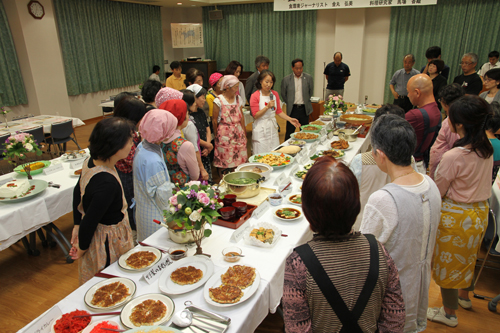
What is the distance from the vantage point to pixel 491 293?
8.04 ft

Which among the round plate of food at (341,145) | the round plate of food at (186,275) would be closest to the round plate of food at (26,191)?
the round plate of food at (186,275)

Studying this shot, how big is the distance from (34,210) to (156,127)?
4.66ft

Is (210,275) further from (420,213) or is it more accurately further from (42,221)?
(42,221)

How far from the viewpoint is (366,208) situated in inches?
52.8

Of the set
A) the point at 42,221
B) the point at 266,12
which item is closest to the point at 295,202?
the point at 42,221

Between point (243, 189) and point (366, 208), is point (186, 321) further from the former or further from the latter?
point (243, 189)

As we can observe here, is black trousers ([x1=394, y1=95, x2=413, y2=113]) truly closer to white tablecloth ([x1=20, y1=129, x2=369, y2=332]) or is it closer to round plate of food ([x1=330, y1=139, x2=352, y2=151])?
round plate of food ([x1=330, y1=139, x2=352, y2=151])

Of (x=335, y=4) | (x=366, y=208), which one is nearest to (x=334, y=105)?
(x=366, y=208)

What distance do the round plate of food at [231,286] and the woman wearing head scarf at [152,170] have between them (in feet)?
2.13

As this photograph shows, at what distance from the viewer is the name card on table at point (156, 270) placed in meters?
1.45

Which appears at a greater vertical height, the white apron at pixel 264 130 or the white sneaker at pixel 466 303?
the white apron at pixel 264 130

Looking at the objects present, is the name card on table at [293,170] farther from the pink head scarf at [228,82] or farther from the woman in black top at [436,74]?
the woman in black top at [436,74]

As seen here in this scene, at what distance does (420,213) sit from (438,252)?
Answer: 858 mm

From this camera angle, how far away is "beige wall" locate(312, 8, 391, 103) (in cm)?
790
